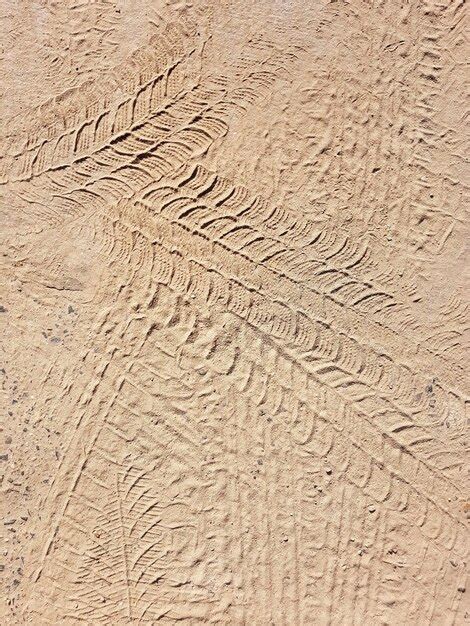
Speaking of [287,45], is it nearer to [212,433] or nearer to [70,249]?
[70,249]

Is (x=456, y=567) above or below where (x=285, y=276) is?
below

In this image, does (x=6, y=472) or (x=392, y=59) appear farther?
(x=392, y=59)

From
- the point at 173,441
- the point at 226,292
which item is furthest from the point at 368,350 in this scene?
the point at 173,441

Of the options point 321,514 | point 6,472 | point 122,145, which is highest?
point 122,145

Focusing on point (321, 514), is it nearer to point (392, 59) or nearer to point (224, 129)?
point (224, 129)

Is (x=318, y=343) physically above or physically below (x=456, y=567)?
above

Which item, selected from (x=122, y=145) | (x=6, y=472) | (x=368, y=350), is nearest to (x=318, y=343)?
(x=368, y=350)
